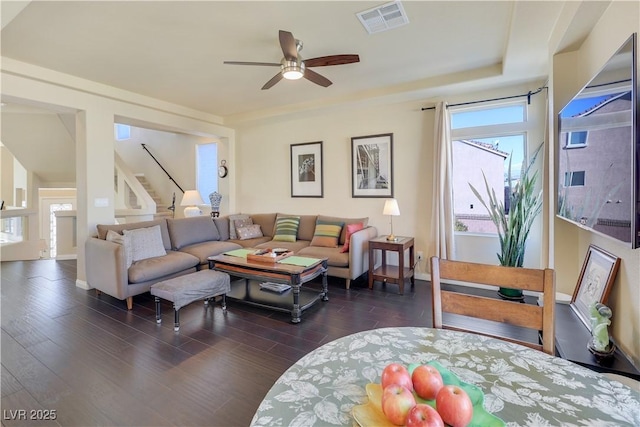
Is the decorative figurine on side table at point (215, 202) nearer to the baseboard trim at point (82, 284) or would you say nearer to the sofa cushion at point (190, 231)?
the sofa cushion at point (190, 231)

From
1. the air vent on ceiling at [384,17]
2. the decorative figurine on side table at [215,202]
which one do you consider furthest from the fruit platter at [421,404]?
the decorative figurine on side table at [215,202]

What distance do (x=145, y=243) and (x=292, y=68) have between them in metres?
2.82

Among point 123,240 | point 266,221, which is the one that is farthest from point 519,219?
point 123,240

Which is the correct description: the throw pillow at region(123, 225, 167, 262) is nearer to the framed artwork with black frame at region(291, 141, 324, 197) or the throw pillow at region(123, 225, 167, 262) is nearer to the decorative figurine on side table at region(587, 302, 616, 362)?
the framed artwork with black frame at region(291, 141, 324, 197)

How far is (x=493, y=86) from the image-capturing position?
12.3 feet

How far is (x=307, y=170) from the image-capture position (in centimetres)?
527

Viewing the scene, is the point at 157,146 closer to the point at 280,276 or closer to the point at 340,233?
the point at 340,233

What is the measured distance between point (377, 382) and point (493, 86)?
13.5 ft

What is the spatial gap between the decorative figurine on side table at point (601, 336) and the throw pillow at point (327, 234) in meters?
3.14

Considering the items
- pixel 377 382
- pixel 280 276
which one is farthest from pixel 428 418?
pixel 280 276

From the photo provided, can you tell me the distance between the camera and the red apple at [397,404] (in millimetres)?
628

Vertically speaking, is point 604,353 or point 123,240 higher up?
point 123,240

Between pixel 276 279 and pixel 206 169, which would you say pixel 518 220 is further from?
pixel 206 169

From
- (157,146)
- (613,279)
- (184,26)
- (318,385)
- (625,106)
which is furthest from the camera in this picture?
(157,146)
